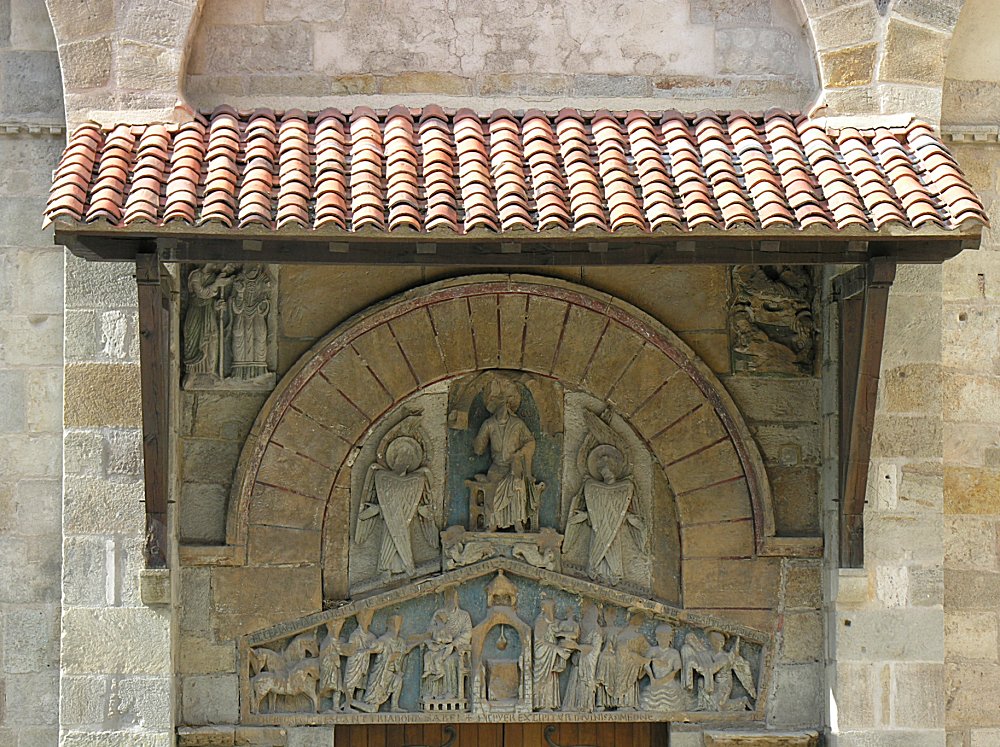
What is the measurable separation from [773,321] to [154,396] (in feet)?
9.08

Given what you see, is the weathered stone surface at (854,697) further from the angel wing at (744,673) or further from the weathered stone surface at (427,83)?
the weathered stone surface at (427,83)

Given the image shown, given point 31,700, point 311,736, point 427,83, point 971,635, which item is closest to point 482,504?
point 311,736

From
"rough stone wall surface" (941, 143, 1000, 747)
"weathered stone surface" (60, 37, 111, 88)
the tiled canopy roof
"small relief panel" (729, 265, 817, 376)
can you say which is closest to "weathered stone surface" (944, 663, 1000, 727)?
"rough stone wall surface" (941, 143, 1000, 747)

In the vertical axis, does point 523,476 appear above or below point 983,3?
below

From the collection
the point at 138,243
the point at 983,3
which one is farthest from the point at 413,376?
the point at 983,3

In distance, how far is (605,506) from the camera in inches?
270

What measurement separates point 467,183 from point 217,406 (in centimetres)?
158

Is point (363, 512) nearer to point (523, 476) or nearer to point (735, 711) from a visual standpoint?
point (523, 476)

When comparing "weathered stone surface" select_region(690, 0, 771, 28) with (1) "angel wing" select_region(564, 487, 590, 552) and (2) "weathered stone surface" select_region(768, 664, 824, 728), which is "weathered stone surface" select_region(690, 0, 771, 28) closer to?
(1) "angel wing" select_region(564, 487, 590, 552)

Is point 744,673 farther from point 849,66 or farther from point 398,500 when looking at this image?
point 849,66

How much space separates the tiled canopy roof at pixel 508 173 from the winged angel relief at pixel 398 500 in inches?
50.8

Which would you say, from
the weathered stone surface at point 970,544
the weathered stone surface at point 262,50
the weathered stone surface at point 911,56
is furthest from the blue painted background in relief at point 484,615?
the weathered stone surface at point 911,56

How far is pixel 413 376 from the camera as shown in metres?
6.77

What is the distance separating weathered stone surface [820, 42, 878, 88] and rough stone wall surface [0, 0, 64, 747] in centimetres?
350
